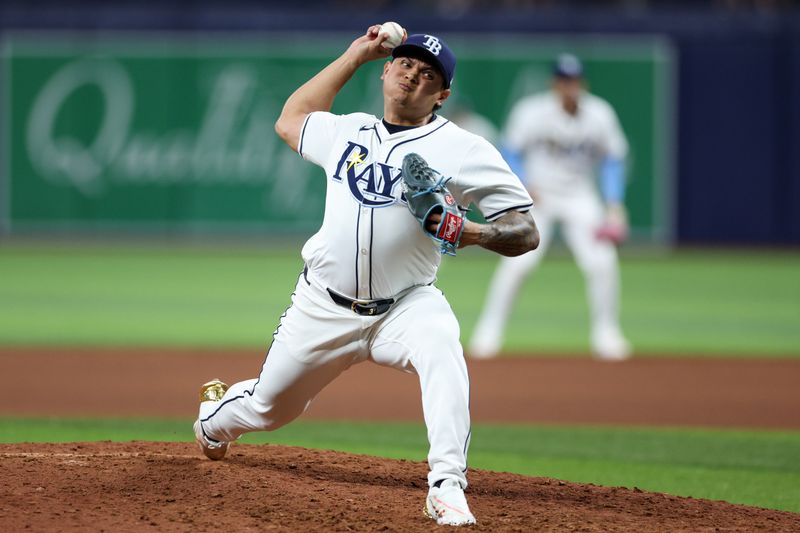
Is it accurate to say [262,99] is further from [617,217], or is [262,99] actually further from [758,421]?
[758,421]

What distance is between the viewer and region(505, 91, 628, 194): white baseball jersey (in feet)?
34.4

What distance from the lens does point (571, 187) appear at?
417 inches

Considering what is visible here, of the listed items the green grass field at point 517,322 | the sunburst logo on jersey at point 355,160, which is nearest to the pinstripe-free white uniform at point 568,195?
the green grass field at point 517,322

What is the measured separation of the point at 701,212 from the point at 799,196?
162 centimetres

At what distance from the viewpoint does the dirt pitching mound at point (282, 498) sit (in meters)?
4.61

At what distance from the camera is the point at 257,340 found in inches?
439

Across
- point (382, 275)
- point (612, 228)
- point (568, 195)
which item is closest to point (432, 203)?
point (382, 275)

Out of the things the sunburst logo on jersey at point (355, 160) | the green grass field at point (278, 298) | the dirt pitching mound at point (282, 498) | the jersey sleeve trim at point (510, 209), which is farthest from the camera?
the green grass field at point (278, 298)

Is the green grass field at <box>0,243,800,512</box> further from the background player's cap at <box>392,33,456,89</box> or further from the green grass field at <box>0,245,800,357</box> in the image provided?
the background player's cap at <box>392,33,456,89</box>

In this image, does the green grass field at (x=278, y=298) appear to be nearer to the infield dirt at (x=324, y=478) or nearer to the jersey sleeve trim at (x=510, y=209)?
the infield dirt at (x=324, y=478)

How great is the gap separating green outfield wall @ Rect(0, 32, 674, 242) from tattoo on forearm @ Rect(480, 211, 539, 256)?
51.6 feet

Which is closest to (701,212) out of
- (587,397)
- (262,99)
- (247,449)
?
(262,99)

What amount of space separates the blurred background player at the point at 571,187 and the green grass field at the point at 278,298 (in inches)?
24.2

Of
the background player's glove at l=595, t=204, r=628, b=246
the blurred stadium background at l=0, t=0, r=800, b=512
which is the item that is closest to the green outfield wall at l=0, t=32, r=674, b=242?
the blurred stadium background at l=0, t=0, r=800, b=512
